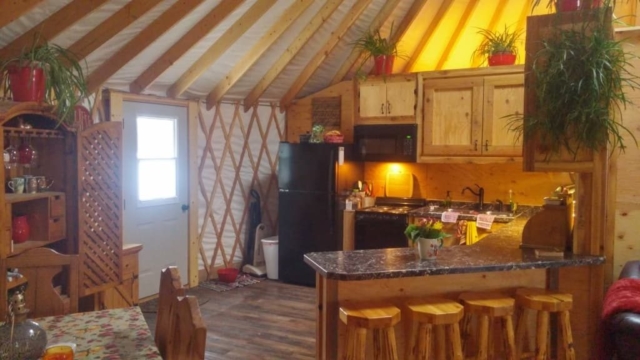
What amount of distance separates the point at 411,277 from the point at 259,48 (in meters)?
2.97

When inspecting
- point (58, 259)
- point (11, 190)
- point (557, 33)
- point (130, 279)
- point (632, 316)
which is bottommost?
point (130, 279)

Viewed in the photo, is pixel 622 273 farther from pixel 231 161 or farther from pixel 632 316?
pixel 231 161

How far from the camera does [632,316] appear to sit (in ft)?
7.26

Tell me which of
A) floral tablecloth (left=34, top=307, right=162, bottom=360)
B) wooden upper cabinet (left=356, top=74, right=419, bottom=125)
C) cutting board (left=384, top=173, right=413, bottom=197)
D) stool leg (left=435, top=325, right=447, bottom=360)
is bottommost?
stool leg (left=435, top=325, right=447, bottom=360)

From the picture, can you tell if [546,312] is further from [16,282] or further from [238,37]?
[238,37]

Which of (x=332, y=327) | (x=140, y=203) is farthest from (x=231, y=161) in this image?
(x=332, y=327)

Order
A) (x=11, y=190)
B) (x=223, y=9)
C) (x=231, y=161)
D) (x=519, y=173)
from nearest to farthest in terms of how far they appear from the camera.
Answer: (x=11, y=190) → (x=223, y=9) → (x=519, y=173) → (x=231, y=161)

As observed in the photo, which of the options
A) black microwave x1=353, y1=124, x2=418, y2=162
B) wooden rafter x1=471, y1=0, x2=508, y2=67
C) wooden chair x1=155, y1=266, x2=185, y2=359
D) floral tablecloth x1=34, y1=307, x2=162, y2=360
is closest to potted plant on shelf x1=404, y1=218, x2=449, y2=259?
wooden chair x1=155, y1=266, x2=185, y2=359

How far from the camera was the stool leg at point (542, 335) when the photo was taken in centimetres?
246

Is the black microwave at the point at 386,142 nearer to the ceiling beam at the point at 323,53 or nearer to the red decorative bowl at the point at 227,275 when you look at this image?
the ceiling beam at the point at 323,53

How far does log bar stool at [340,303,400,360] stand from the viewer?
87.7 inches

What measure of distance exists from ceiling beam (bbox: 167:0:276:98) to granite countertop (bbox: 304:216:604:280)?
226cm

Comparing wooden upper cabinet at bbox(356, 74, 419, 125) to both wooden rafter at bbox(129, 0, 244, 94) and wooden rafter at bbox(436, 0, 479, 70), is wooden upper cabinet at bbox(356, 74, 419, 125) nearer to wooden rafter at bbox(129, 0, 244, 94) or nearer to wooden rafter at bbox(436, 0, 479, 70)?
wooden rafter at bbox(436, 0, 479, 70)

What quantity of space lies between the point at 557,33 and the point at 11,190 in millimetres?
3315
